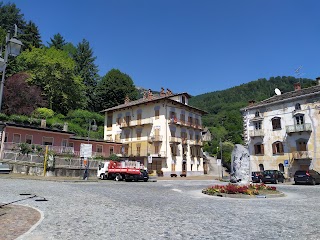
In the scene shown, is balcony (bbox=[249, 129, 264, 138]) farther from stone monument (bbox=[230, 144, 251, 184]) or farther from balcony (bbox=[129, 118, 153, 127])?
stone monument (bbox=[230, 144, 251, 184])

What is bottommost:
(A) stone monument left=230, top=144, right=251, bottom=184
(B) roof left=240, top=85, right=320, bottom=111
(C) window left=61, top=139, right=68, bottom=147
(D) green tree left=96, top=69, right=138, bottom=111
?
(A) stone monument left=230, top=144, right=251, bottom=184

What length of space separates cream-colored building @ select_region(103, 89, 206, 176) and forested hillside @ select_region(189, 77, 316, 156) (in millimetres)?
31955

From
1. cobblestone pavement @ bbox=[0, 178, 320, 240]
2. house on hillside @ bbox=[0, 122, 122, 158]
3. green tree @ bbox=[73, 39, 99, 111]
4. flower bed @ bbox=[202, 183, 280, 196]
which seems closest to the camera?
cobblestone pavement @ bbox=[0, 178, 320, 240]

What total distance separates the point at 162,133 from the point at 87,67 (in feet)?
115

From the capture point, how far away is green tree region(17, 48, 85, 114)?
52.0 meters

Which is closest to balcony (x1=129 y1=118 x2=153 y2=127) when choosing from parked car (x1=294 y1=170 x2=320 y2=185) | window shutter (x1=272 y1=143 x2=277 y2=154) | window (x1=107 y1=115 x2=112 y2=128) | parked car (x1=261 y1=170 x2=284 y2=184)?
window (x1=107 y1=115 x2=112 y2=128)

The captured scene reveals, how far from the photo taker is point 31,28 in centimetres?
6456

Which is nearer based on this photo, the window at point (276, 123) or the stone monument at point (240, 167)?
the stone monument at point (240, 167)

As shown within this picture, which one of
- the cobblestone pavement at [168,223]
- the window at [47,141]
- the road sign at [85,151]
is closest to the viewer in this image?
the cobblestone pavement at [168,223]

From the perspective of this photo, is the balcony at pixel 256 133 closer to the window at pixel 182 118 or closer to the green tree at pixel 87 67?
the window at pixel 182 118

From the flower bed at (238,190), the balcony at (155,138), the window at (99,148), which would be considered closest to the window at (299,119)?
the balcony at (155,138)

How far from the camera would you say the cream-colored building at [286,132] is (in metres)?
36.4

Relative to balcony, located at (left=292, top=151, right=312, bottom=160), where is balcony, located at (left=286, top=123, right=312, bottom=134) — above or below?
above

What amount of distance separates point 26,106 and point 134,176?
28161mm
